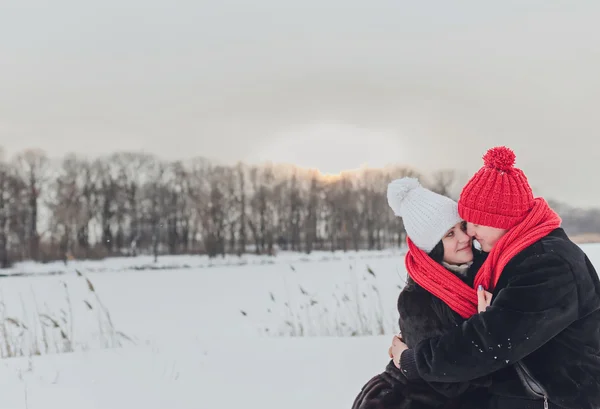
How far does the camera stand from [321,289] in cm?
1195

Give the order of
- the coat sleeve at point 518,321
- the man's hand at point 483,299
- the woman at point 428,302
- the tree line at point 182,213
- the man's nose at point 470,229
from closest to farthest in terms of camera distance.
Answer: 1. the coat sleeve at point 518,321
2. the man's hand at point 483,299
3. the woman at point 428,302
4. the man's nose at point 470,229
5. the tree line at point 182,213

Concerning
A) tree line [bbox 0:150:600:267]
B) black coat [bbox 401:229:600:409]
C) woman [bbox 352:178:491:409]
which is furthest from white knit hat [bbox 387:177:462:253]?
tree line [bbox 0:150:600:267]

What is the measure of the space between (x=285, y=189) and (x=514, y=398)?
134 ft

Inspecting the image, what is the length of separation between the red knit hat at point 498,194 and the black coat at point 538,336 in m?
0.16

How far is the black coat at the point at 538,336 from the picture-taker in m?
1.68

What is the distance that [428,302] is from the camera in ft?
6.44

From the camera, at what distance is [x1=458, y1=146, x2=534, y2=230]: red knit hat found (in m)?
1.90

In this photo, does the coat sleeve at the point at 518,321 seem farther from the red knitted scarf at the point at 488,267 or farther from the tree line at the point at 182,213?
the tree line at the point at 182,213

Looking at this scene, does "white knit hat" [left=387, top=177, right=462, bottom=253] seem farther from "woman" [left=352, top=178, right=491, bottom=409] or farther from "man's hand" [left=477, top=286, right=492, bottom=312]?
"man's hand" [left=477, top=286, right=492, bottom=312]

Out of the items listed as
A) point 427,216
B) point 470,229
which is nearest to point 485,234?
A: point 470,229

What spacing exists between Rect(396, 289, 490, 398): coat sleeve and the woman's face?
21 centimetres

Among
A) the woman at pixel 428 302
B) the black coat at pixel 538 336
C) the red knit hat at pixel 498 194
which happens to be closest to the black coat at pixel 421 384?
the woman at pixel 428 302

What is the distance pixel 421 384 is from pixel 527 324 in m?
0.50

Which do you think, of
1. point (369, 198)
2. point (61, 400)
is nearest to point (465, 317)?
point (61, 400)
